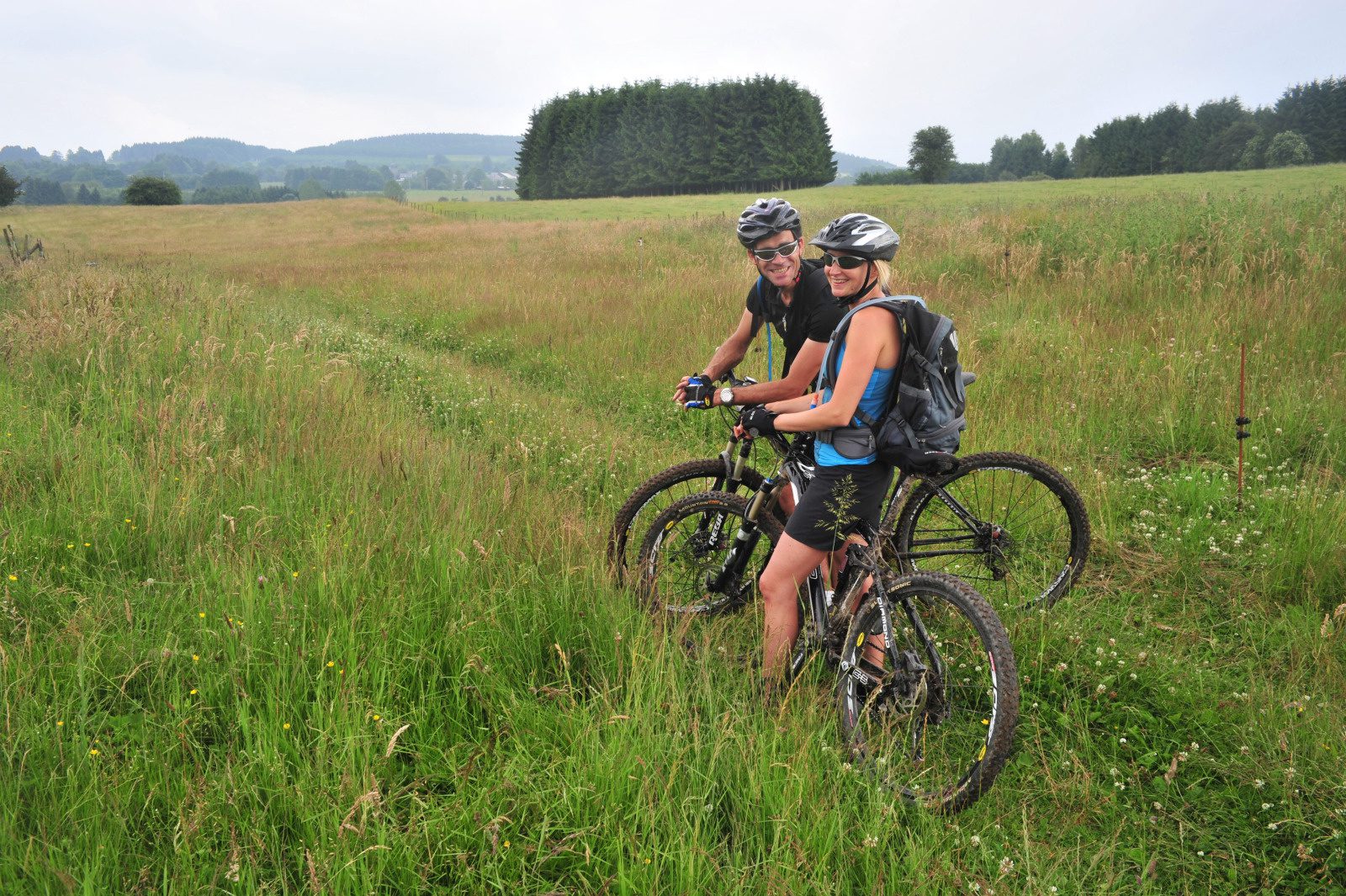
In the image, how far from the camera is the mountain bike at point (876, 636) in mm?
2941

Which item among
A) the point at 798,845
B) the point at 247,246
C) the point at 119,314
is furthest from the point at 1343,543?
the point at 247,246

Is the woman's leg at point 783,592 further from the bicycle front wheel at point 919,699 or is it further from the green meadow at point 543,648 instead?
the bicycle front wheel at point 919,699

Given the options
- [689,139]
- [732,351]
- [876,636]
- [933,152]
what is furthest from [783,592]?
[933,152]

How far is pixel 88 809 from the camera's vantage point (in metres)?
2.53

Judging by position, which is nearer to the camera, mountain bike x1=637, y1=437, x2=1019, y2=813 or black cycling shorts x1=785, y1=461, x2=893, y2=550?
mountain bike x1=637, y1=437, x2=1019, y2=813

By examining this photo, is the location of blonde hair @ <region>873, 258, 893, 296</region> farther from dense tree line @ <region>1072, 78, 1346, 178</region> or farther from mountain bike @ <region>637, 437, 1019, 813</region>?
dense tree line @ <region>1072, 78, 1346, 178</region>

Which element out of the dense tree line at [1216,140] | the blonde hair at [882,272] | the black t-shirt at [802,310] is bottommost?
the black t-shirt at [802,310]

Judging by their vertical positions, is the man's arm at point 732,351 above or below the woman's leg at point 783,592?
above

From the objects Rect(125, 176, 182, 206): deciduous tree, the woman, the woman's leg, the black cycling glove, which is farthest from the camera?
Rect(125, 176, 182, 206): deciduous tree

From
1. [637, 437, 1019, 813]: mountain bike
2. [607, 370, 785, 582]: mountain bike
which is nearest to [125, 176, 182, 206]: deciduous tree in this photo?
[607, 370, 785, 582]: mountain bike

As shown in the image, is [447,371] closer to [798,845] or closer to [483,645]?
[483,645]

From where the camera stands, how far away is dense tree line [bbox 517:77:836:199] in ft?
A: 269

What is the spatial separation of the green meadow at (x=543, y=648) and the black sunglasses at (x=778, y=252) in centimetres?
179

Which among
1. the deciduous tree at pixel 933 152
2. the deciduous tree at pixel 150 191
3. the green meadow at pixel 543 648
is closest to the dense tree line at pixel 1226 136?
the deciduous tree at pixel 933 152
